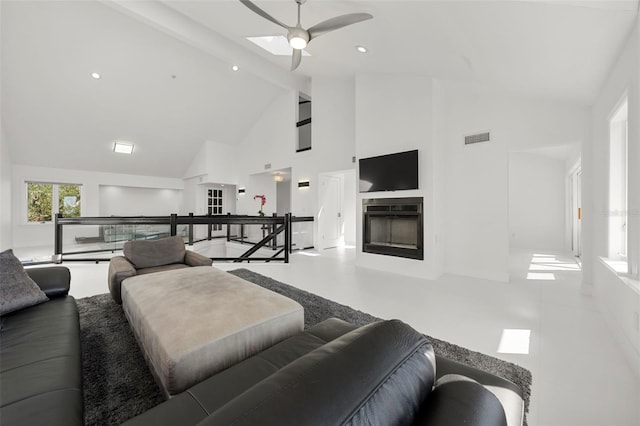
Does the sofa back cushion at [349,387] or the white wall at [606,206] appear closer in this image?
the sofa back cushion at [349,387]

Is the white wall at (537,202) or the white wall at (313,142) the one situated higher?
the white wall at (313,142)

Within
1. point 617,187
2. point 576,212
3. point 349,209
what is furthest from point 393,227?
point 576,212

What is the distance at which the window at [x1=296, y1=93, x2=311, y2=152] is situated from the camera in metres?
7.70

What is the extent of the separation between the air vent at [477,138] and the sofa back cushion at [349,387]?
15.1 ft

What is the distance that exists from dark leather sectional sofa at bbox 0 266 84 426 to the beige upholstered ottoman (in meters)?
0.32

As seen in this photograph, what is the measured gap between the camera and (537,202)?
712 cm

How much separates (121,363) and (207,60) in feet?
22.2

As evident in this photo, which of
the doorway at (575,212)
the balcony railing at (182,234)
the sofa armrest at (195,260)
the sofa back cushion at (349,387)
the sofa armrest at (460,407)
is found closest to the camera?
the sofa back cushion at (349,387)

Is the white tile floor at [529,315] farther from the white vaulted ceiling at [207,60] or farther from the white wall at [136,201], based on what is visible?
the white wall at [136,201]

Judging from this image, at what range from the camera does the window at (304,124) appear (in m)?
7.70

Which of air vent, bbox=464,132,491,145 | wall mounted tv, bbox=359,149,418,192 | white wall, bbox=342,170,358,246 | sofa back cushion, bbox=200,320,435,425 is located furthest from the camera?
white wall, bbox=342,170,358,246

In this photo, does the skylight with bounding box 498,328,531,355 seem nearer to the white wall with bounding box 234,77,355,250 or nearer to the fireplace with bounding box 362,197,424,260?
the fireplace with bounding box 362,197,424,260

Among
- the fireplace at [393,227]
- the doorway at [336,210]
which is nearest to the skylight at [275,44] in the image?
the doorway at [336,210]

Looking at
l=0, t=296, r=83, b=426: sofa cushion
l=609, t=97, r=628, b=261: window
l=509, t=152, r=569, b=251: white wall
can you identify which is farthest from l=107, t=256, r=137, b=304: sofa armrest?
l=509, t=152, r=569, b=251: white wall
